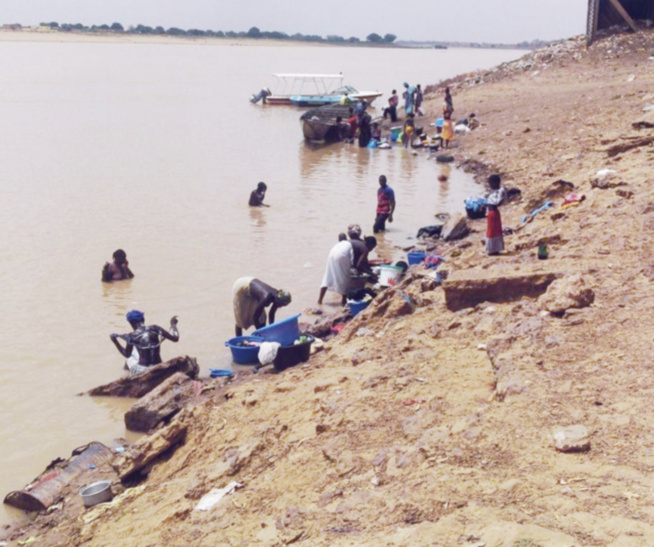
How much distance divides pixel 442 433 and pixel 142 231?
10655 mm

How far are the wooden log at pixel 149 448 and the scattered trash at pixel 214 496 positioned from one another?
1234 mm

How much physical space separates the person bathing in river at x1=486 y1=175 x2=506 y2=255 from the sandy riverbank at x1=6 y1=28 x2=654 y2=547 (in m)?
0.20

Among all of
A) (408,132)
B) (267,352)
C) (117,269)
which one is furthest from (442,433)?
(408,132)

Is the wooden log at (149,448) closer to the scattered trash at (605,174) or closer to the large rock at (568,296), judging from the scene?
the large rock at (568,296)

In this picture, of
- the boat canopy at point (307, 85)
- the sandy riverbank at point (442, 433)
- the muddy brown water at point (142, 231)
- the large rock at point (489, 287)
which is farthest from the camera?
the boat canopy at point (307, 85)

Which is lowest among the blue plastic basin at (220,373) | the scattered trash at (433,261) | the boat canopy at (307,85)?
the blue plastic basin at (220,373)

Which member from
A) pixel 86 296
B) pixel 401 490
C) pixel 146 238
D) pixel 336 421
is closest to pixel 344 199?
pixel 146 238

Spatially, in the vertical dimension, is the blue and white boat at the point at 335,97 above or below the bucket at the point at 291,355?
above

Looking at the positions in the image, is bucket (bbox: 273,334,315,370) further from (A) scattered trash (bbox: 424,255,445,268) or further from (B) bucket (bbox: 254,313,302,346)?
(A) scattered trash (bbox: 424,255,445,268)

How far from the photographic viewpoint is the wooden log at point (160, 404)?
727cm

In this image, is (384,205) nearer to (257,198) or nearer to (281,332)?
(257,198)

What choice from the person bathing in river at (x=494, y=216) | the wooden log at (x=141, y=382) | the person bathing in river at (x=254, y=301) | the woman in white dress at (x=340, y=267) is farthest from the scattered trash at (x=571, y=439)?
the woman in white dress at (x=340, y=267)

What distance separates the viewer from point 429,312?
308 inches

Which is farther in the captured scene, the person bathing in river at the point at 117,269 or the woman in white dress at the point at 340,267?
the person bathing in river at the point at 117,269
